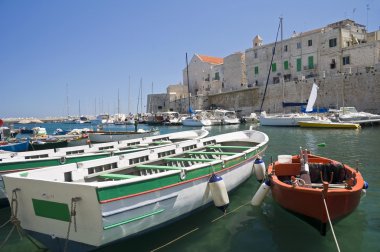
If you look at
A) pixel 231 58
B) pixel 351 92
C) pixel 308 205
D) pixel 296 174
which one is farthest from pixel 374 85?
pixel 308 205

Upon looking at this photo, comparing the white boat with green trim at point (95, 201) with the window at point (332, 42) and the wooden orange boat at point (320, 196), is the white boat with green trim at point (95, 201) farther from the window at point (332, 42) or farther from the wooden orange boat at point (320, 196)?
the window at point (332, 42)

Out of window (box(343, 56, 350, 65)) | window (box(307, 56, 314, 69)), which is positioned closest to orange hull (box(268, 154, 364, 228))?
window (box(343, 56, 350, 65))

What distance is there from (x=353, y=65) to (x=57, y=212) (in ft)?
153

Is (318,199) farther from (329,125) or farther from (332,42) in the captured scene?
(332,42)

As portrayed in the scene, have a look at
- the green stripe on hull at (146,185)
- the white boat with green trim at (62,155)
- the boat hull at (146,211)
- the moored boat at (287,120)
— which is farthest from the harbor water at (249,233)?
the moored boat at (287,120)

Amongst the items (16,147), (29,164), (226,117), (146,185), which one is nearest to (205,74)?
(226,117)

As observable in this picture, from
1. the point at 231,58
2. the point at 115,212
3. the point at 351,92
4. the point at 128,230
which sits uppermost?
the point at 231,58

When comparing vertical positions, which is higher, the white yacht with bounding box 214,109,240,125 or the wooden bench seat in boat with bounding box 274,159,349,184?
the white yacht with bounding box 214,109,240,125

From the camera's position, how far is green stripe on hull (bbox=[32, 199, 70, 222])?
530 centimetres

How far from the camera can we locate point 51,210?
5.43 m

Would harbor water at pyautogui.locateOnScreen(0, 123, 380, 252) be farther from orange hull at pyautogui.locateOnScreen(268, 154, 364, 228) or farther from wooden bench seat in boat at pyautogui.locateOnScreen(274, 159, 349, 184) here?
wooden bench seat in boat at pyautogui.locateOnScreen(274, 159, 349, 184)

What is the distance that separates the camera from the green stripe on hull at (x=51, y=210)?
530 centimetres

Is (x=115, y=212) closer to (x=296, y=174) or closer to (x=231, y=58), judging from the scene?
(x=296, y=174)

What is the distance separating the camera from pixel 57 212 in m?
5.39
